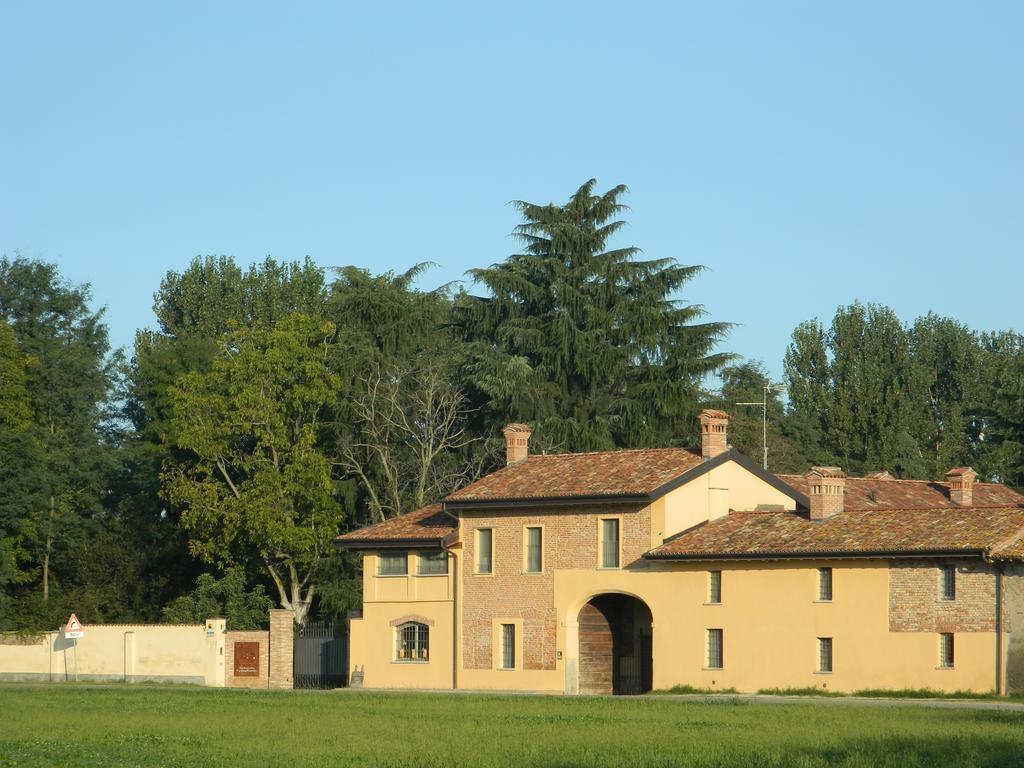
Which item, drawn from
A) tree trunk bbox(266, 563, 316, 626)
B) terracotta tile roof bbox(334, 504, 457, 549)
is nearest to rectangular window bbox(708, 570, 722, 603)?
terracotta tile roof bbox(334, 504, 457, 549)

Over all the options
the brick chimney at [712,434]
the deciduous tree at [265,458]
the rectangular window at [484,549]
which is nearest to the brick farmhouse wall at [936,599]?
the brick chimney at [712,434]

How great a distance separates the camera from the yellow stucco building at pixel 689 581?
4247 cm

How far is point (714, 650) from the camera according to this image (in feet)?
152

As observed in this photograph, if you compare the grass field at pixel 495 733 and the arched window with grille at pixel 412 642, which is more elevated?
the arched window with grille at pixel 412 642

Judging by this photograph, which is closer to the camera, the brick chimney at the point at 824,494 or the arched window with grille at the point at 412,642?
the brick chimney at the point at 824,494

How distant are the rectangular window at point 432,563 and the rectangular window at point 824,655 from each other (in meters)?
12.4

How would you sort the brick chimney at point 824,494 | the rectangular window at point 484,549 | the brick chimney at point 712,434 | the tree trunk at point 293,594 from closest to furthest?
the brick chimney at point 824,494 < the brick chimney at point 712,434 < the rectangular window at point 484,549 < the tree trunk at point 293,594

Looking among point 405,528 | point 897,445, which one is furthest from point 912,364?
point 405,528

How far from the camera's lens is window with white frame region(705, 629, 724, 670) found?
46250 mm

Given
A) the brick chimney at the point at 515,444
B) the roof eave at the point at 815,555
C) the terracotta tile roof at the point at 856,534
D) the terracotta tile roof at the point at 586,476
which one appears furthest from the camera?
the brick chimney at the point at 515,444

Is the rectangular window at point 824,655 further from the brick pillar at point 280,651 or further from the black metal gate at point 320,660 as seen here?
the brick pillar at point 280,651

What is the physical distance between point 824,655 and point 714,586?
368 centimetres

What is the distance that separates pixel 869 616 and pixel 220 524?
94.3 feet

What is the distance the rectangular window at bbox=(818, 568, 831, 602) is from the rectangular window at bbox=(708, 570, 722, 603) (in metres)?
3.01
